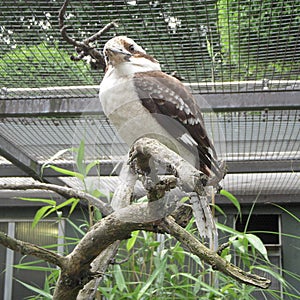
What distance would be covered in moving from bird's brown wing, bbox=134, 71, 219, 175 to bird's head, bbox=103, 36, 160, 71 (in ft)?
0.10

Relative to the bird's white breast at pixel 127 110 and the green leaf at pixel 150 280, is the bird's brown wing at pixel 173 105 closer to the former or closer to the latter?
the bird's white breast at pixel 127 110

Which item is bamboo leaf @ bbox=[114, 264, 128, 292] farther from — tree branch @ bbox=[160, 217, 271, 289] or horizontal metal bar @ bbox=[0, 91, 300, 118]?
tree branch @ bbox=[160, 217, 271, 289]

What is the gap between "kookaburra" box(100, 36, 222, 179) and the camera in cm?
93

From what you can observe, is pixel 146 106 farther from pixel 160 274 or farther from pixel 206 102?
pixel 160 274

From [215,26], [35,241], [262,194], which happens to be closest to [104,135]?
[215,26]

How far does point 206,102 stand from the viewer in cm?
149

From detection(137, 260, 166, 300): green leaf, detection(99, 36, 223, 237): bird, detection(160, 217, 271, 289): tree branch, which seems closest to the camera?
detection(160, 217, 271, 289): tree branch

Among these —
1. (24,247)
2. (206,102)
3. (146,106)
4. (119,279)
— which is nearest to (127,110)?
(146,106)

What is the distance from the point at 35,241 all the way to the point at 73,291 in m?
2.09

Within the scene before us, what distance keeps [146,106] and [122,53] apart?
10 cm

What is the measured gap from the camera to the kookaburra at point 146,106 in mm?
929

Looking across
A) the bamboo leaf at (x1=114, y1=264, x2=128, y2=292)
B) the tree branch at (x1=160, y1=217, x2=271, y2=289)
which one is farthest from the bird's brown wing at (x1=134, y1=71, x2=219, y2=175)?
the bamboo leaf at (x1=114, y1=264, x2=128, y2=292)

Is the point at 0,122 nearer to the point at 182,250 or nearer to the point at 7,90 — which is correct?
the point at 7,90

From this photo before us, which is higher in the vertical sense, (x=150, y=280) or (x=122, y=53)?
(x=122, y=53)
